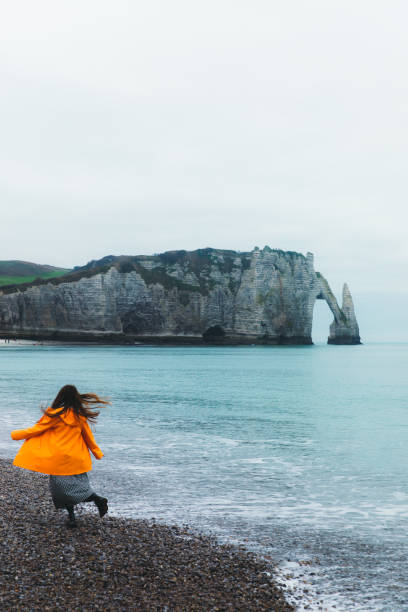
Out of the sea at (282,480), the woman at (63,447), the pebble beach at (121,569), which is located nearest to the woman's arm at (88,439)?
the woman at (63,447)

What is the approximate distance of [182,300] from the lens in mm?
157625

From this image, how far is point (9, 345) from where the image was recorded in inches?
5886

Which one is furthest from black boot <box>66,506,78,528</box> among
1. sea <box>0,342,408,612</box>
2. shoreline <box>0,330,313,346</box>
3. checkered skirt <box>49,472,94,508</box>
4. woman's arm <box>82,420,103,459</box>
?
shoreline <box>0,330,313,346</box>

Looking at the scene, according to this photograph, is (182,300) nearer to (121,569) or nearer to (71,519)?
(71,519)

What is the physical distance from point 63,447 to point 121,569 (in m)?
2.38

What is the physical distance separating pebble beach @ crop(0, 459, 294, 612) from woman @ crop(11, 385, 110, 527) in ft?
2.20

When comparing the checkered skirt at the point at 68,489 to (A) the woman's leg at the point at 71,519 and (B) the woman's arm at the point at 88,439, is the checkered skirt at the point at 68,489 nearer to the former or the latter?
(A) the woman's leg at the point at 71,519

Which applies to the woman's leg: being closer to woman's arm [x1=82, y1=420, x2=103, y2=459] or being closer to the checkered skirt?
the checkered skirt

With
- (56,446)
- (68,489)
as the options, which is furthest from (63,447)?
(68,489)

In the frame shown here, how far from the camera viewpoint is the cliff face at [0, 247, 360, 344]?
14638 cm

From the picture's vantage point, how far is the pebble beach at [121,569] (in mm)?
6492

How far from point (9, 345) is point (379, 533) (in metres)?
151

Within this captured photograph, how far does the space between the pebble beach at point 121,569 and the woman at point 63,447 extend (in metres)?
0.67

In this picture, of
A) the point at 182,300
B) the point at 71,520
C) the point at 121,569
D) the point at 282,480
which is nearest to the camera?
the point at 121,569
